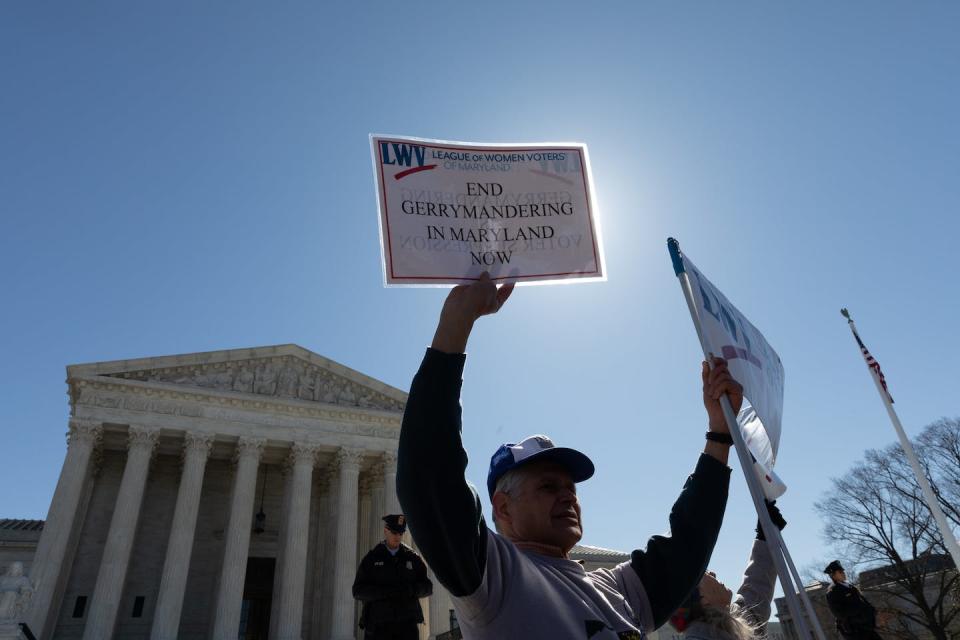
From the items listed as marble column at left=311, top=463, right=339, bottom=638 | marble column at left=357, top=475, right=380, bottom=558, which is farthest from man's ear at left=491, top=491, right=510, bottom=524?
marble column at left=357, top=475, right=380, bottom=558

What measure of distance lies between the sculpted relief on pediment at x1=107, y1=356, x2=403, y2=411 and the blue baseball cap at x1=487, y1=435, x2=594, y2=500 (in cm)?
2999

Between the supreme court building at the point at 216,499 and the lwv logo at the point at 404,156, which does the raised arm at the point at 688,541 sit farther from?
the supreme court building at the point at 216,499

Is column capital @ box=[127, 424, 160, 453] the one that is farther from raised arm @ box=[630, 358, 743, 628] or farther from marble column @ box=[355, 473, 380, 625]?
raised arm @ box=[630, 358, 743, 628]

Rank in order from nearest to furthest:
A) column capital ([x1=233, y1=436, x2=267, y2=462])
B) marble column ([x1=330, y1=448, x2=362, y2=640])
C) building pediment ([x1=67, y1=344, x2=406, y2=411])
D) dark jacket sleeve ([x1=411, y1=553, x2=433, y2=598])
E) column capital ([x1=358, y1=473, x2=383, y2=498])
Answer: dark jacket sleeve ([x1=411, y1=553, x2=433, y2=598])
marble column ([x1=330, y1=448, x2=362, y2=640])
building pediment ([x1=67, y1=344, x2=406, y2=411])
column capital ([x1=233, y1=436, x2=267, y2=462])
column capital ([x1=358, y1=473, x2=383, y2=498])

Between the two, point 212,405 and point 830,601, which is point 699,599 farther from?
point 212,405

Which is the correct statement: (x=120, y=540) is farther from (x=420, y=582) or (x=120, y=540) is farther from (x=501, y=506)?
(x=501, y=506)

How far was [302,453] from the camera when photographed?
30.2m

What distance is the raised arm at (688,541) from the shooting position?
8.67 ft

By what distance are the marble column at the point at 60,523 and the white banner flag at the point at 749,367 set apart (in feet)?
88.9

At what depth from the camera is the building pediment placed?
28.7 m

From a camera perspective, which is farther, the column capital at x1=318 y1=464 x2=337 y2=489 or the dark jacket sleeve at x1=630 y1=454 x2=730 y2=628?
the column capital at x1=318 y1=464 x2=337 y2=489

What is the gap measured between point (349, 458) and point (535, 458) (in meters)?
30.0

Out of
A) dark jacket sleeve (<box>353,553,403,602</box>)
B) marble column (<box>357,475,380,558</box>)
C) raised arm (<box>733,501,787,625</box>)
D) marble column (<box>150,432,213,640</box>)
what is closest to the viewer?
raised arm (<box>733,501,787,625</box>)

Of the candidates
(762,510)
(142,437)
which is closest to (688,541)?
(762,510)
